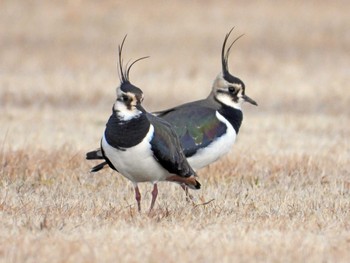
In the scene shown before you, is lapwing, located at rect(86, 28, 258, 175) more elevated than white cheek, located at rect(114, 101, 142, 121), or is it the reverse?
white cheek, located at rect(114, 101, 142, 121)

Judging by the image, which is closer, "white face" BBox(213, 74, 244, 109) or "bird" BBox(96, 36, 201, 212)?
"bird" BBox(96, 36, 201, 212)

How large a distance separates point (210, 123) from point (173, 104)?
945 centimetres

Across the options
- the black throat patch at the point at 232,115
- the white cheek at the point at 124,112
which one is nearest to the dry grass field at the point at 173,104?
the black throat patch at the point at 232,115

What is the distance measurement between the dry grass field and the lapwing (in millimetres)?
361

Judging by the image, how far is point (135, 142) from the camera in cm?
729

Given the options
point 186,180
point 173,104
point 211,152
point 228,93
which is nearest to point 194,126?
point 211,152

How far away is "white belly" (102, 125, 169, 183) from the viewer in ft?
24.0

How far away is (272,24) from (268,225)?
19.0 m

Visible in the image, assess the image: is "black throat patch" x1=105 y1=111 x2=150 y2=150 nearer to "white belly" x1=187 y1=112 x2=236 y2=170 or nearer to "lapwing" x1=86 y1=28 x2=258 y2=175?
"lapwing" x1=86 y1=28 x2=258 y2=175

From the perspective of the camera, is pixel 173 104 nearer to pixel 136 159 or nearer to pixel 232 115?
pixel 232 115

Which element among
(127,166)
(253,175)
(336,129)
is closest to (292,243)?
(127,166)

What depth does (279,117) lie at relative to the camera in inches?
643

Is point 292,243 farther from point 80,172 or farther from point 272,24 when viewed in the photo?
point 272,24

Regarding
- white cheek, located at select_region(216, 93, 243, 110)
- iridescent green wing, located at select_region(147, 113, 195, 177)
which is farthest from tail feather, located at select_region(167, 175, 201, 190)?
white cheek, located at select_region(216, 93, 243, 110)
